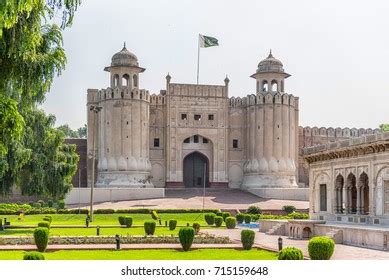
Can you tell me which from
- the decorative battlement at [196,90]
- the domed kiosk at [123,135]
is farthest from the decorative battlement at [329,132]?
the domed kiosk at [123,135]

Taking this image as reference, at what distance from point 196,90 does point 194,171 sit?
17.7ft

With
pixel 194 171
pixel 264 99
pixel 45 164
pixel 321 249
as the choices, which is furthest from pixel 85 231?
pixel 264 99

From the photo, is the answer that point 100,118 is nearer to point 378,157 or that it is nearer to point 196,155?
point 196,155

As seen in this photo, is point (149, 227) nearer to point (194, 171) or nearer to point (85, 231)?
point (85, 231)

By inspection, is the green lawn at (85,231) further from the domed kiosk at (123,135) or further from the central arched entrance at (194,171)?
the central arched entrance at (194,171)

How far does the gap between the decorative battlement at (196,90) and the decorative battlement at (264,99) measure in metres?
1.19

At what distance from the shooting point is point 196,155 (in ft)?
143

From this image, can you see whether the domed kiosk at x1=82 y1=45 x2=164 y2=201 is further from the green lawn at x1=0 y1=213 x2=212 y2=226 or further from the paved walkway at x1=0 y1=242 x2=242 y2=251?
the paved walkway at x1=0 y1=242 x2=242 y2=251

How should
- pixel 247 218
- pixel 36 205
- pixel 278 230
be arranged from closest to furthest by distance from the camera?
1. pixel 278 230
2. pixel 247 218
3. pixel 36 205

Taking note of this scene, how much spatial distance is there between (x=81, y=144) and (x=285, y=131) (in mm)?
13314

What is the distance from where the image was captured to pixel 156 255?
46.2 feet

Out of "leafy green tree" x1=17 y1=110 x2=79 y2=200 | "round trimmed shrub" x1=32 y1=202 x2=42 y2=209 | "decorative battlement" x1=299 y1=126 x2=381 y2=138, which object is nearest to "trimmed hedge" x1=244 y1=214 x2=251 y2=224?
"leafy green tree" x1=17 y1=110 x2=79 y2=200

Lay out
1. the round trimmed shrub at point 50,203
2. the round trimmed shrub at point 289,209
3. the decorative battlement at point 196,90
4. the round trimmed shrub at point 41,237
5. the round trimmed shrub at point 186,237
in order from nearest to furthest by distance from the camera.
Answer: the round trimmed shrub at point 41,237
the round trimmed shrub at point 186,237
the round trimmed shrub at point 289,209
the round trimmed shrub at point 50,203
the decorative battlement at point 196,90

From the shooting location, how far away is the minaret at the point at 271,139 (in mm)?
42062
